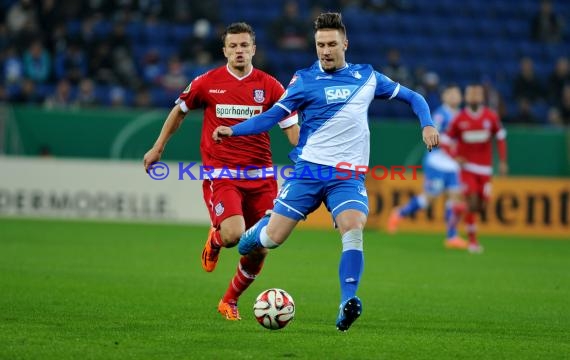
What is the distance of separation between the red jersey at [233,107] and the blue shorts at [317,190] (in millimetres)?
1020

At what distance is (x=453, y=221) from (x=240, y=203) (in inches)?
348

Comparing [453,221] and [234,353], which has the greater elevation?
[234,353]

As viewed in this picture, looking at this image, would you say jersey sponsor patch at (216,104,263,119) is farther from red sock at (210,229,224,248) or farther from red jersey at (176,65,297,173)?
red sock at (210,229,224,248)

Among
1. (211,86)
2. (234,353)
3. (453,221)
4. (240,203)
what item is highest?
(211,86)

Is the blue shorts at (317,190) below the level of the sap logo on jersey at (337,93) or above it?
below

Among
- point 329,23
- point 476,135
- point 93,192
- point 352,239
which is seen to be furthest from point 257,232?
point 93,192

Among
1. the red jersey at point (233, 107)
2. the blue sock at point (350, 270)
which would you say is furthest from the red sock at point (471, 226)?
the blue sock at point (350, 270)

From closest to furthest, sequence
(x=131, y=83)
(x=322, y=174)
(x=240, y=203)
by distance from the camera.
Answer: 1. (x=322, y=174)
2. (x=240, y=203)
3. (x=131, y=83)

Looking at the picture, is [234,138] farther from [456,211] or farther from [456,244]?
[456,244]

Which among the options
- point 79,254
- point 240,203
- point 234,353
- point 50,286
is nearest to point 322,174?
point 240,203

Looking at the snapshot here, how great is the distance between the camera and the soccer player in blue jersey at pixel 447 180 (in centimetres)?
1752

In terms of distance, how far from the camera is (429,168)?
60.6 ft

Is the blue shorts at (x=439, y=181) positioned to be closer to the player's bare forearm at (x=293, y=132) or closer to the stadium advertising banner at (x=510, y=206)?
the stadium advertising banner at (x=510, y=206)

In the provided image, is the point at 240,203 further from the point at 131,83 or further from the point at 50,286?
the point at 131,83
